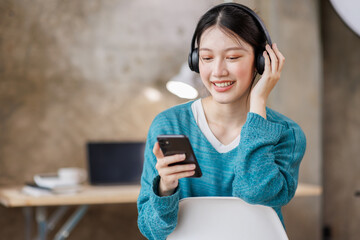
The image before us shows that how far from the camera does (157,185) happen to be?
2.31 feet

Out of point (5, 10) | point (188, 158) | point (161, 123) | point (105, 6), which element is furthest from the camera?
point (105, 6)

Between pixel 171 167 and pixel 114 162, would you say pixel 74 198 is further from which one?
pixel 171 167

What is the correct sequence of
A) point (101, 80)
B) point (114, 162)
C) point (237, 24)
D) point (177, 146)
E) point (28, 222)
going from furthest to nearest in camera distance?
point (101, 80) → point (28, 222) → point (114, 162) → point (237, 24) → point (177, 146)

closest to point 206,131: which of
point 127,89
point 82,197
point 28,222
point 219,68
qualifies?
point 219,68

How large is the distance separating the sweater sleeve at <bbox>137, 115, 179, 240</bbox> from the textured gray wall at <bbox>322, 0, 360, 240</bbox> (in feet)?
6.48

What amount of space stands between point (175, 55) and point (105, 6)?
566 mm

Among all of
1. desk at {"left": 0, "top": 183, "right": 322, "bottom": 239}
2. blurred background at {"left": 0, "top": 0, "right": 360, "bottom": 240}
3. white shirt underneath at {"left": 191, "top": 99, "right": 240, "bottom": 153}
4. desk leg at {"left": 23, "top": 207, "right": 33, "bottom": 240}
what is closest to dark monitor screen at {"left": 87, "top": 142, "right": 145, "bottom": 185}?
desk at {"left": 0, "top": 183, "right": 322, "bottom": 239}

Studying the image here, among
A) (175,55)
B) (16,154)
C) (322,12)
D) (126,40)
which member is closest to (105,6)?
(126,40)

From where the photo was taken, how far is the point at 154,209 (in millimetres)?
690

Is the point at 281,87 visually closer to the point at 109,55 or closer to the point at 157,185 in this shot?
the point at 109,55

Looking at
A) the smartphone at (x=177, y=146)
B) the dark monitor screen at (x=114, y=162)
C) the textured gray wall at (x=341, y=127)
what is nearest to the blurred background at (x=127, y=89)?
the textured gray wall at (x=341, y=127)

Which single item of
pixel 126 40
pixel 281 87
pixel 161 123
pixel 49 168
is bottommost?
pixel 49 168

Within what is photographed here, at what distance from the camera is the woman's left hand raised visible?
2.43ft

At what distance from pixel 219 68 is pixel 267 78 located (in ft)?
0.33
